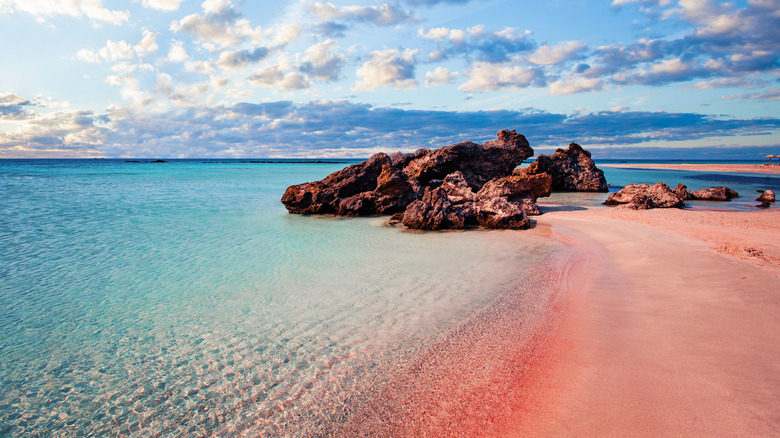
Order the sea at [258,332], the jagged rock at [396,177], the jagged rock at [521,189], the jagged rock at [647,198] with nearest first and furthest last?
1. the sea at [258,332]
2. the jagged rock at [521,189]
3. the jagged rock at [396,177]
4. the jagged rock at [647,198]

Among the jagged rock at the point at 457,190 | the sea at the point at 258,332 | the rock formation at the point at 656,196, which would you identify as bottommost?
the sea at the point at 258,332

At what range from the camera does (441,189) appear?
13453 mm

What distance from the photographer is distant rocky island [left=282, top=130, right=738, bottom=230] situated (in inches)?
491

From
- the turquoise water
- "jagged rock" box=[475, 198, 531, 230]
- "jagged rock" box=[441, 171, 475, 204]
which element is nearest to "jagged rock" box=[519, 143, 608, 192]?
"jagged rock" box=[441, 171, 475, 204]

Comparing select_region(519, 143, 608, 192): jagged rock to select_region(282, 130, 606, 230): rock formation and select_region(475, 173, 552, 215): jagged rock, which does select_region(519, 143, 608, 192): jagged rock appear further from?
select_region(475, 173, 552, 215): jagged rock

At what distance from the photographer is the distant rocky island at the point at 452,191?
12.5 meters

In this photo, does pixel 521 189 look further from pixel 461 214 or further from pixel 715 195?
pixel 715 195

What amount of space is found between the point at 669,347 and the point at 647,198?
51.4ft

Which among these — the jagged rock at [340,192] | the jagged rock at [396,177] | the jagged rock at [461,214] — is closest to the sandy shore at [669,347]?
the jagged rock at [461,214]

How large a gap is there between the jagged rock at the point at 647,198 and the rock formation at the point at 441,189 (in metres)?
3.90

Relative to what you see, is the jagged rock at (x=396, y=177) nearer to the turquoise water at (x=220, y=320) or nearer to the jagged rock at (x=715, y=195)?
the turquoise water at (x=220, y=320)

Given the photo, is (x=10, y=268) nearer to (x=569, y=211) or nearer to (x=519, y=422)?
(x=519, y=422)

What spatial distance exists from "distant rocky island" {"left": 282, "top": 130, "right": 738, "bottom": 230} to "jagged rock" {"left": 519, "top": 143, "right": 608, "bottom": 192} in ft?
19.3

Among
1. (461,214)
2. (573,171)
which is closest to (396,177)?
(461,214)
